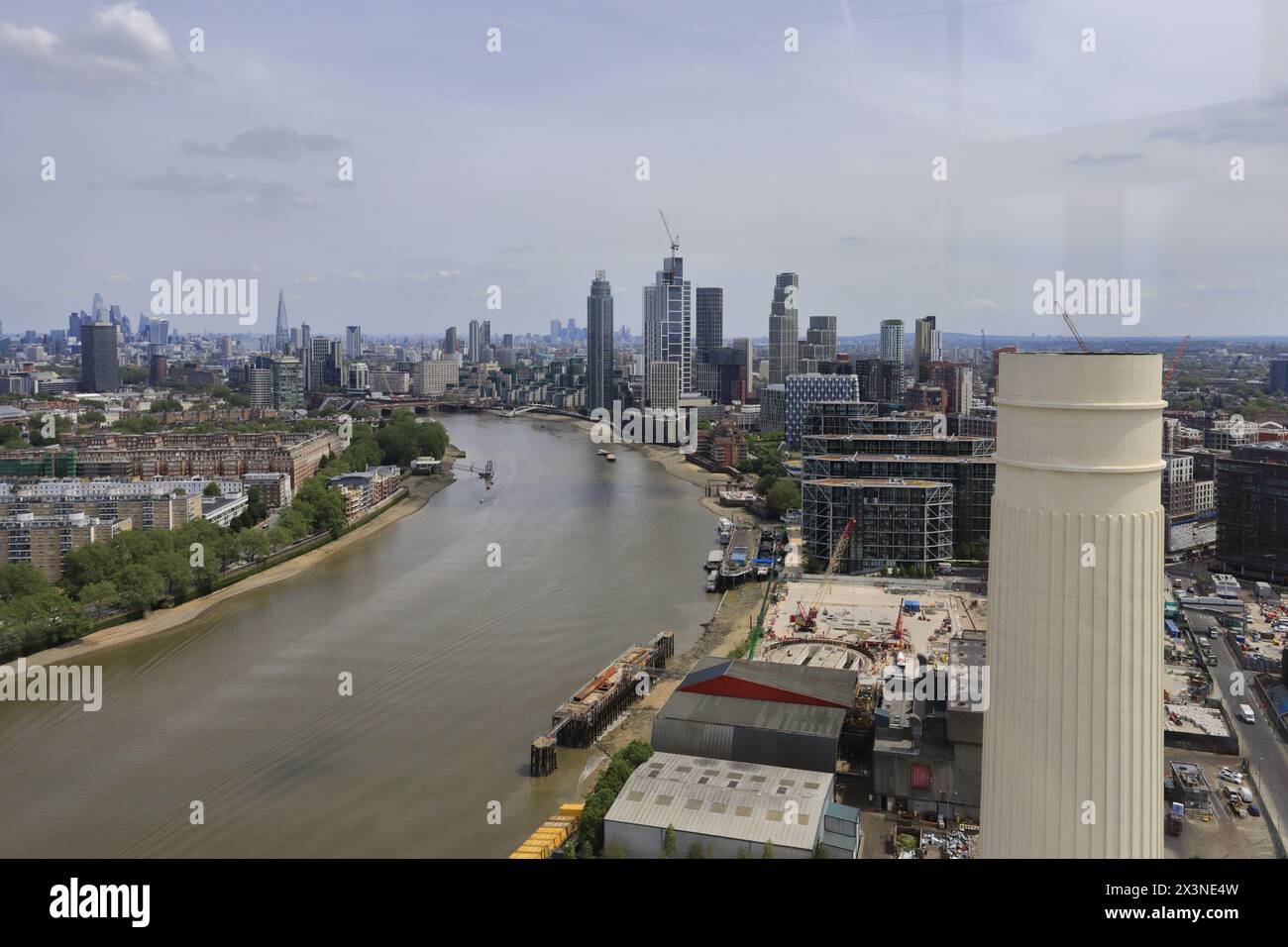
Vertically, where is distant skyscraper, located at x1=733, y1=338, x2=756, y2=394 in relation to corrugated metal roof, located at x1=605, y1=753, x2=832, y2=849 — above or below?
above

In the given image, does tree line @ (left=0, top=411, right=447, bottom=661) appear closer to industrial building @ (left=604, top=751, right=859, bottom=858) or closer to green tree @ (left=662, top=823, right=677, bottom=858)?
industrial building @ (left=604, top=751, right=859, bottom=858)

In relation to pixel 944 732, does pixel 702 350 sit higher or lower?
higher

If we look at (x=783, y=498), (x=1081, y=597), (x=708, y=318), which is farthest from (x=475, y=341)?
(x=1081, y=597)

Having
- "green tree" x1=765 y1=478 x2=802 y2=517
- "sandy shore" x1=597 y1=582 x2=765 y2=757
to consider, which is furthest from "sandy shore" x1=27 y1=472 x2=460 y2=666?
"green tree" x1=765 y1=478 x2=802 y2=517

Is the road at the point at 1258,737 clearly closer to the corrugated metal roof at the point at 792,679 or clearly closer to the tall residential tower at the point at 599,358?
the corrugated metal roof at the point at 792,679

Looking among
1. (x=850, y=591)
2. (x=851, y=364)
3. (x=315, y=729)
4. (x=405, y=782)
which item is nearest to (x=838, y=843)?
(x=405, y=782)
